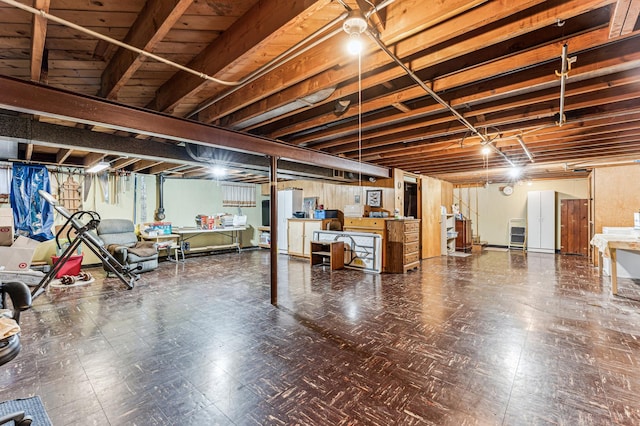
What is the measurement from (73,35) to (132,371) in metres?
2.44

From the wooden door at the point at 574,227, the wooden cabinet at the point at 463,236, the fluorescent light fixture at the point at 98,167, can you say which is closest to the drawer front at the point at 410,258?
the wooden cabinet at the point at 463,236

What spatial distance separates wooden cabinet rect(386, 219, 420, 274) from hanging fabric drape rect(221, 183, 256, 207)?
520cm

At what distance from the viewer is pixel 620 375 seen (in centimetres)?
214

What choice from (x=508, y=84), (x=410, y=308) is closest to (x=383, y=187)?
(x=410, y=308)

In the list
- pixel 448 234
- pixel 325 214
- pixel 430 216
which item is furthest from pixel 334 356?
pixel 448 234

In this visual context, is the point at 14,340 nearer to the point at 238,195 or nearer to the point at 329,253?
the point at 329,253

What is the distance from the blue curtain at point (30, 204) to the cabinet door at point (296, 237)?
522 centimetres

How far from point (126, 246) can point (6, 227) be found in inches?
69.2

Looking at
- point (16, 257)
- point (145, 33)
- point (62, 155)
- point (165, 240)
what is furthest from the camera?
point (165, 240)

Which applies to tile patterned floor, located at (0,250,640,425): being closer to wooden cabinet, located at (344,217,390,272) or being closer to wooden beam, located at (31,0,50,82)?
wooden cabinet, located at (344,217,390,272)

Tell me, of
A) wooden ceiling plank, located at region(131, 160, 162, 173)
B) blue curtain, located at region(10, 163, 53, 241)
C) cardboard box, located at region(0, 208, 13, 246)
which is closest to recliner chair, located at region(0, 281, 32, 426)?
cardboard box, located at region(0, 208, 13, 246)

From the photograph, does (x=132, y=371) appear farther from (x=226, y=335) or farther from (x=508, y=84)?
(x=508, y=84)

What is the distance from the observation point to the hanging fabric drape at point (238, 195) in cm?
890

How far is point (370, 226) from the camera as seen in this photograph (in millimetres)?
6160
